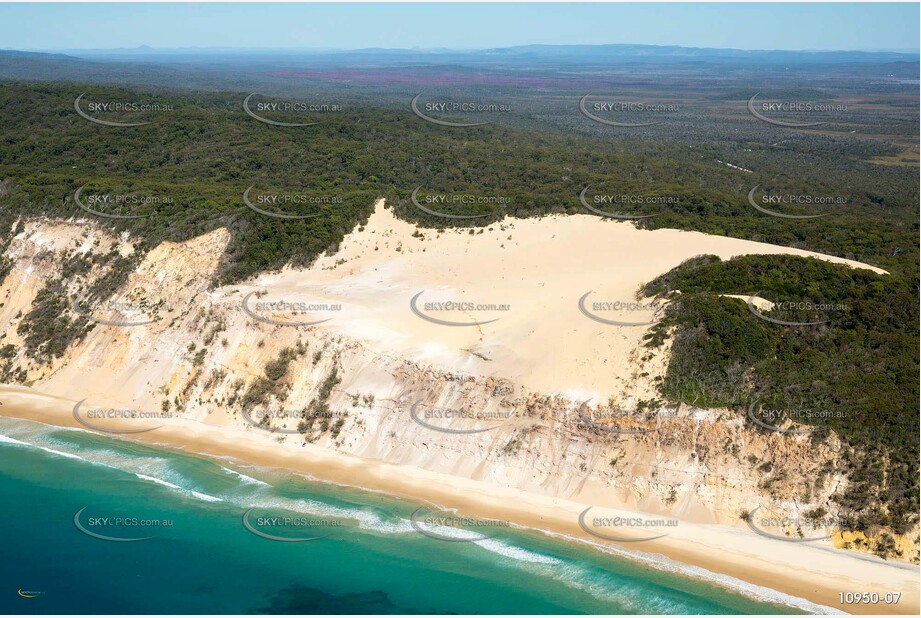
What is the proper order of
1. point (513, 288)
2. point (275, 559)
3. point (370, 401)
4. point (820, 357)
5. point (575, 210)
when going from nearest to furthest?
point (275, 559), point (820, 357), point (370, 401), point (513, 288), point (575, 210)

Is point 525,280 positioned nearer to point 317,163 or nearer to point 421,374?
point 421,374

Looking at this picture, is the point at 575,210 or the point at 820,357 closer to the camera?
the point at 820,357

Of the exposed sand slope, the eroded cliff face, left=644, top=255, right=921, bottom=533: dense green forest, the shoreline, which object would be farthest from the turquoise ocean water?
the exposed sand slope

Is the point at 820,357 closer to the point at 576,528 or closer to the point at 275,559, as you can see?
the point at 576,528

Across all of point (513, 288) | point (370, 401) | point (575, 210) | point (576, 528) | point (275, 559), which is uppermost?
point (575, 210)

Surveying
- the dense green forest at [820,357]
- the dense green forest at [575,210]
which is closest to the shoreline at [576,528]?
the dense green forest at [820,357]

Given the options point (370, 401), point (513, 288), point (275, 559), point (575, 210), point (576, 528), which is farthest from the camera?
point (575, 210)

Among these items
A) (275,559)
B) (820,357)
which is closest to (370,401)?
(275,559)

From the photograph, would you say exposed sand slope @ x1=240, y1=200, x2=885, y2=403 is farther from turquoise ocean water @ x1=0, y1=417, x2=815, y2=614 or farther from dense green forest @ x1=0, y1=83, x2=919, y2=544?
turquoise ocean water @ x1=0, y1=417, x2=815, y2=614
